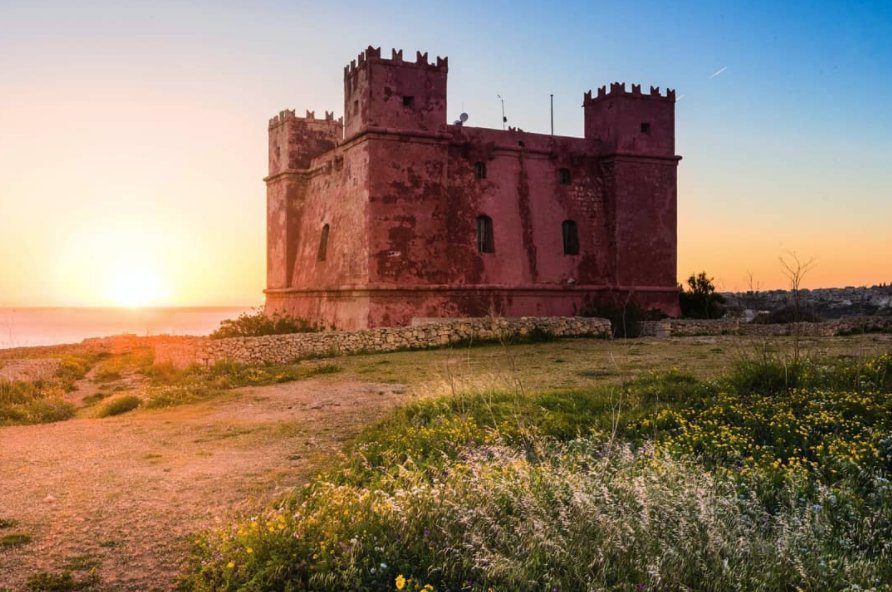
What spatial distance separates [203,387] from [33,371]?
22.9 feet

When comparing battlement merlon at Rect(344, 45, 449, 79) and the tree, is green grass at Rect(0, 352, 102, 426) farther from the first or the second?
the tree

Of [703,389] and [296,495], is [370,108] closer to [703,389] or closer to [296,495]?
[703,389]

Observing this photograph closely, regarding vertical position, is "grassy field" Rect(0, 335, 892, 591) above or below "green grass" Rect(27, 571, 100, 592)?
above

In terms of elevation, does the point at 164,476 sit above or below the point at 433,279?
below

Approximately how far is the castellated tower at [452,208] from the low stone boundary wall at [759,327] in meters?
2.64

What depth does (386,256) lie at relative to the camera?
73.0 ft

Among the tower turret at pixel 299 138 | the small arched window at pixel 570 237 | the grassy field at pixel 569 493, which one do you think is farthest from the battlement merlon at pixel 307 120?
the grassy field at pixel 569 493

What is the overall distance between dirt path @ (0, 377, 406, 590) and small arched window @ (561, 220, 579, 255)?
15.2 metres

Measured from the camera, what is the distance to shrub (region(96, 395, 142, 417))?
12.0 meters

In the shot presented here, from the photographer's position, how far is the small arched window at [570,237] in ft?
85.6

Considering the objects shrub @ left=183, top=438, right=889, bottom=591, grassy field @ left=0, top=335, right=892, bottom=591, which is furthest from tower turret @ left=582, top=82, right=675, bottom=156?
shrub @ left=183, top=438, right=889, bottom=591

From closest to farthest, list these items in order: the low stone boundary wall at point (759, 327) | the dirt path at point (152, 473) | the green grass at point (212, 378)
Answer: the dirt path at point (152, 473) → the green grass at point (212, 378) → the low stone boundary wall at point (759, 327)

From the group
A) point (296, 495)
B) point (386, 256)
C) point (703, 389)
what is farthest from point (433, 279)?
point (296, 495)

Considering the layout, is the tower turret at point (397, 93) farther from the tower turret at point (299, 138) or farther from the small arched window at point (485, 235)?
the tower turret at point (299, 138)
